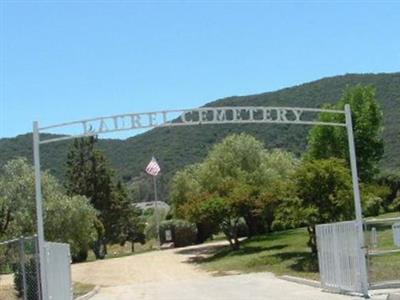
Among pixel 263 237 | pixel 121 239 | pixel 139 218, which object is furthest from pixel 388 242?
pixel 139 218

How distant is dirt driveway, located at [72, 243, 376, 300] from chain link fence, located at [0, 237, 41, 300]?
3.37 meters

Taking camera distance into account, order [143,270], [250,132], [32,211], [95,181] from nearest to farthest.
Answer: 1. [143,270]
2. [32,211]
3. [95,181]
4. [250,132]

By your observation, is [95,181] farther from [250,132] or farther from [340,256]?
[340,256]

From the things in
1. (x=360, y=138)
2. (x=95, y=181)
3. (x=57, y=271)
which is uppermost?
(x=360, y=138)

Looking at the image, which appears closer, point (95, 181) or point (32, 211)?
point (32, 211)

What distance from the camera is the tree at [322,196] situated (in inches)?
1223

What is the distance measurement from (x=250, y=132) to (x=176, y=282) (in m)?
71.7

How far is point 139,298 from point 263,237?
26255 mm

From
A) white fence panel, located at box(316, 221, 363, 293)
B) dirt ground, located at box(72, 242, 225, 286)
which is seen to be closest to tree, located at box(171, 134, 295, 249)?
dirt ground, located at box(72, 242, 225, 286)

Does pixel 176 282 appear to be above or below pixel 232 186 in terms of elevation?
below

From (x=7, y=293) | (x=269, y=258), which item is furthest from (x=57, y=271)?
(x=269, y=258)

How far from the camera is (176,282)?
3152cm

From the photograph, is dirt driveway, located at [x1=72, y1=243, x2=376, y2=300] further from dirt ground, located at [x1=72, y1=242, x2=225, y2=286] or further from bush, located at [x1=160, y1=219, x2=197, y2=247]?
bush, located at [x1=160, y1=219, x2=197, y2=247]

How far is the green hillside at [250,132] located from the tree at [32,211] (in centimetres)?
4748
